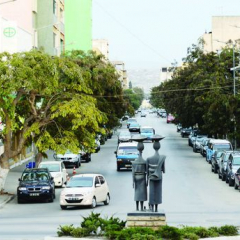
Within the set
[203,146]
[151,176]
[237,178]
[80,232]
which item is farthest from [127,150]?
[80,232]

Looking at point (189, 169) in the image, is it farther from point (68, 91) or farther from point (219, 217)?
point (219, 217)

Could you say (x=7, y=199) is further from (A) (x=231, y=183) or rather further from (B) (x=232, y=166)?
(A) (x=231, y=183)

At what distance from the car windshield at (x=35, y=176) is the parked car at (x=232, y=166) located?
1146 cm

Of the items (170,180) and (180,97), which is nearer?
(170,180)

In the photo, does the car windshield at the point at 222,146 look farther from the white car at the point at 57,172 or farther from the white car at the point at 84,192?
the white car at the point at 84,192

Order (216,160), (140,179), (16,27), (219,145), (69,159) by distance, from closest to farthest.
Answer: (140,179) < (16,27) < (216,160) < (69,159) < (219,145)

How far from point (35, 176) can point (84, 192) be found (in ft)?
17.1

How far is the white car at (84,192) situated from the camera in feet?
117

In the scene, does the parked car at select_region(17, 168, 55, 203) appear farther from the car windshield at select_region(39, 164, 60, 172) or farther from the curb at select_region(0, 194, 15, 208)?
the car windshield at select_region(39, 164, 60, 172)

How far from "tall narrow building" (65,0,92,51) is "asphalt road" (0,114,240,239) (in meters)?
49.4

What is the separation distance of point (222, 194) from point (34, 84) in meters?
11.4

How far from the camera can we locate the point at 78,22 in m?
112

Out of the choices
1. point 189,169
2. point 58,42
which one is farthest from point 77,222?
point 58,42

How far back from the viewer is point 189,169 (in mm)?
59438
